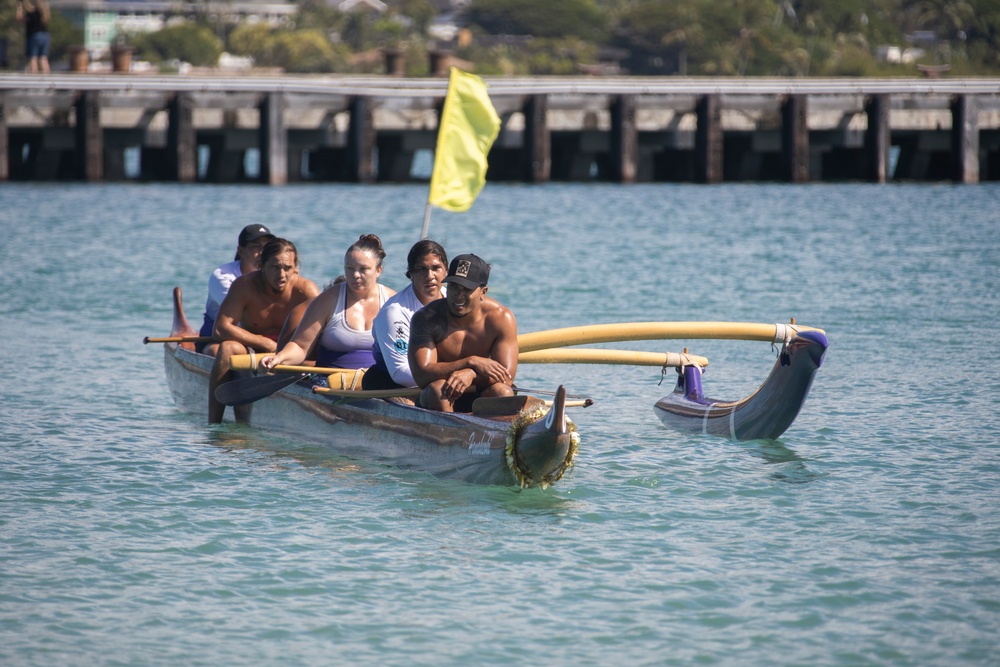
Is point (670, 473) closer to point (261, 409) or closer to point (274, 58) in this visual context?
point (261, 409)

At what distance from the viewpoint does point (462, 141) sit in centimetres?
1457

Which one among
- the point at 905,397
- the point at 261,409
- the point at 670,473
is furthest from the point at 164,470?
the point at 905,397

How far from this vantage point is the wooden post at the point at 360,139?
32.7 m

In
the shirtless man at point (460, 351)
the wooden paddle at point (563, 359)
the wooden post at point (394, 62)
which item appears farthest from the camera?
the wooden post at point (394, 62)

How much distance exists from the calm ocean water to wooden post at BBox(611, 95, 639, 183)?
1615cm

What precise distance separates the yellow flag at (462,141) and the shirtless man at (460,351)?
216 inches

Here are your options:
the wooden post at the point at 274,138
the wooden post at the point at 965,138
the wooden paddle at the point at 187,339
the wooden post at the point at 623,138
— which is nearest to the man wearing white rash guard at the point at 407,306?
the wooden paddle at the point at 187,339

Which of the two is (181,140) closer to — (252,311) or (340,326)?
(252,311)

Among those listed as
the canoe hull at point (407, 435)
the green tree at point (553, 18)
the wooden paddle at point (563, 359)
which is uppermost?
the green tree at point (553, 18)

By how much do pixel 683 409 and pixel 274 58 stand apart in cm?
9700

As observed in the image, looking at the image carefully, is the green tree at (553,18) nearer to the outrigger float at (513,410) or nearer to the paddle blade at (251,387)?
the outrigger float at (513,410)

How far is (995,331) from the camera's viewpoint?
15.9m

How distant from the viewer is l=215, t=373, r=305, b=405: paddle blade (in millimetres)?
10227

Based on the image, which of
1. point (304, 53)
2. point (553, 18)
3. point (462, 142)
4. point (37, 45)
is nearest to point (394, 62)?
point (37, 45)
